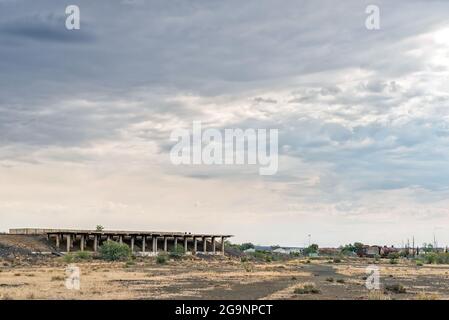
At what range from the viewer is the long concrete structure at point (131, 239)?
111 metres

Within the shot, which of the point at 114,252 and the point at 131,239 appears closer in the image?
the point at 114,252

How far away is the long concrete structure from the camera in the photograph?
111 metres

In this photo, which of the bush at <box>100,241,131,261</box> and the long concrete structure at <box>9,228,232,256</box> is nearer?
the bush at <box>100,241,131,261</box>

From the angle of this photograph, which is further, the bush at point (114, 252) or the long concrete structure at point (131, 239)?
the long concrete structure at point (131, 239)

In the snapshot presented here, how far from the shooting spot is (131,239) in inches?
4643
